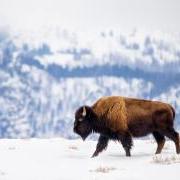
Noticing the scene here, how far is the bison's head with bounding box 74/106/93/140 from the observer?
20.5 meters

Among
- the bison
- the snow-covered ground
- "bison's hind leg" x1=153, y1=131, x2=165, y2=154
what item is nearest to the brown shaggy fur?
the bison

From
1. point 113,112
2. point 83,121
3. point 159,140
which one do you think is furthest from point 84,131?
point 159,140

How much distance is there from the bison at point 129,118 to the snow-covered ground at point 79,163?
2.10 feet

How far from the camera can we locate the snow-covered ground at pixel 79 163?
50.4 feet

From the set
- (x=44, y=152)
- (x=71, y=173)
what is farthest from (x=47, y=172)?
(x=44, y=152)

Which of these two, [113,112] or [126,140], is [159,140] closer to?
[126,140]

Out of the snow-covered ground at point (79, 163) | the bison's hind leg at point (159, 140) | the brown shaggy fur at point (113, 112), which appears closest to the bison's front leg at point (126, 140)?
the brown shaggy fur at point (113, 112)

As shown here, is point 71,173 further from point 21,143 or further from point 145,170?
point 21,143

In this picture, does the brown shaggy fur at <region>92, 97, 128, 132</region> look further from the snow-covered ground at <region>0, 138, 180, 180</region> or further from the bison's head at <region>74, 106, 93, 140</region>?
the snow-covered ground at <region>0, 138, 180, 180</region>

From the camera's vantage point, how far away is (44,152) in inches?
816

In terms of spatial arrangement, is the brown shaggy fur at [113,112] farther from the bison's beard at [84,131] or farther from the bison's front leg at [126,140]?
the bison's beard at [84,131]

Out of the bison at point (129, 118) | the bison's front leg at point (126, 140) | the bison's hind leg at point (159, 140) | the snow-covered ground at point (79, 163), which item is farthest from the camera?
the bison's hind leg at point (159, 140)

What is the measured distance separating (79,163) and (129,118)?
290 centimetres

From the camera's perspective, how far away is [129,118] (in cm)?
2016
